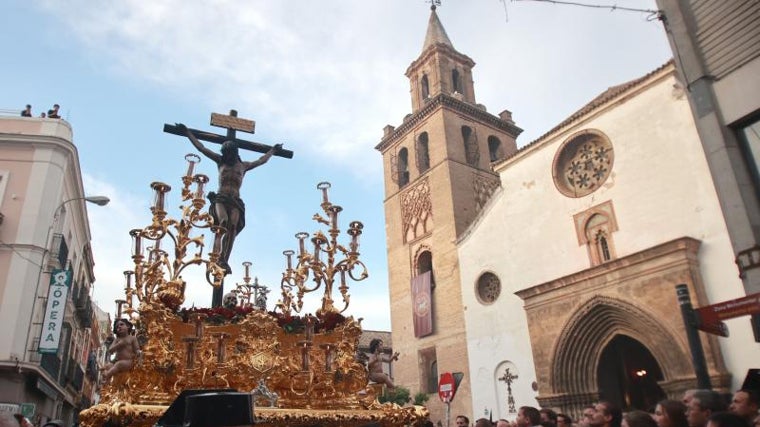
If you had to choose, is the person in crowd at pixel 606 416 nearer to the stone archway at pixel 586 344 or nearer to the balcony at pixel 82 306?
the stone archway at pixel 586 344

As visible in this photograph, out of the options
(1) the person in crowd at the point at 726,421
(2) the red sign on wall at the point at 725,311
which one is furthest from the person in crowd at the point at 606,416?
(2) the red sign on wall at the point at 725,311

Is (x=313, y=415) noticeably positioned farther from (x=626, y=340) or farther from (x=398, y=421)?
(x=626, y=340)

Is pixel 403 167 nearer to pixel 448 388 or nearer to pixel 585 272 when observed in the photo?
pixel 585 272

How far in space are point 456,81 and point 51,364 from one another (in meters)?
24.3

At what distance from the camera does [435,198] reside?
27.5 m

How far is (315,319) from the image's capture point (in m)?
6.60

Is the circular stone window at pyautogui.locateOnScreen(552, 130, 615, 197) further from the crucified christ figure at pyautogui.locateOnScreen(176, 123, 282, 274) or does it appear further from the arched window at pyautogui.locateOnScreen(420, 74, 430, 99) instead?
the crucified christ figure at pyautogui.locateOnScreen(176, 123, 282, 274)

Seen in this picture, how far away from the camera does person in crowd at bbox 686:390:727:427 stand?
470 cm

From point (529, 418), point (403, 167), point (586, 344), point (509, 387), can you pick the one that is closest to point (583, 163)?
point (586, 344)

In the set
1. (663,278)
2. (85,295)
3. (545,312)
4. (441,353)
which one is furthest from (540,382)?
(85,295)

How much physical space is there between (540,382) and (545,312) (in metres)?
2.20

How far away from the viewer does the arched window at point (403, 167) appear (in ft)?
101

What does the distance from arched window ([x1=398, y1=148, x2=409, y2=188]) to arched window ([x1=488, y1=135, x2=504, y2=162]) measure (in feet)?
15.1

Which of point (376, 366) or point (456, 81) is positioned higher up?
point (456, 81)
